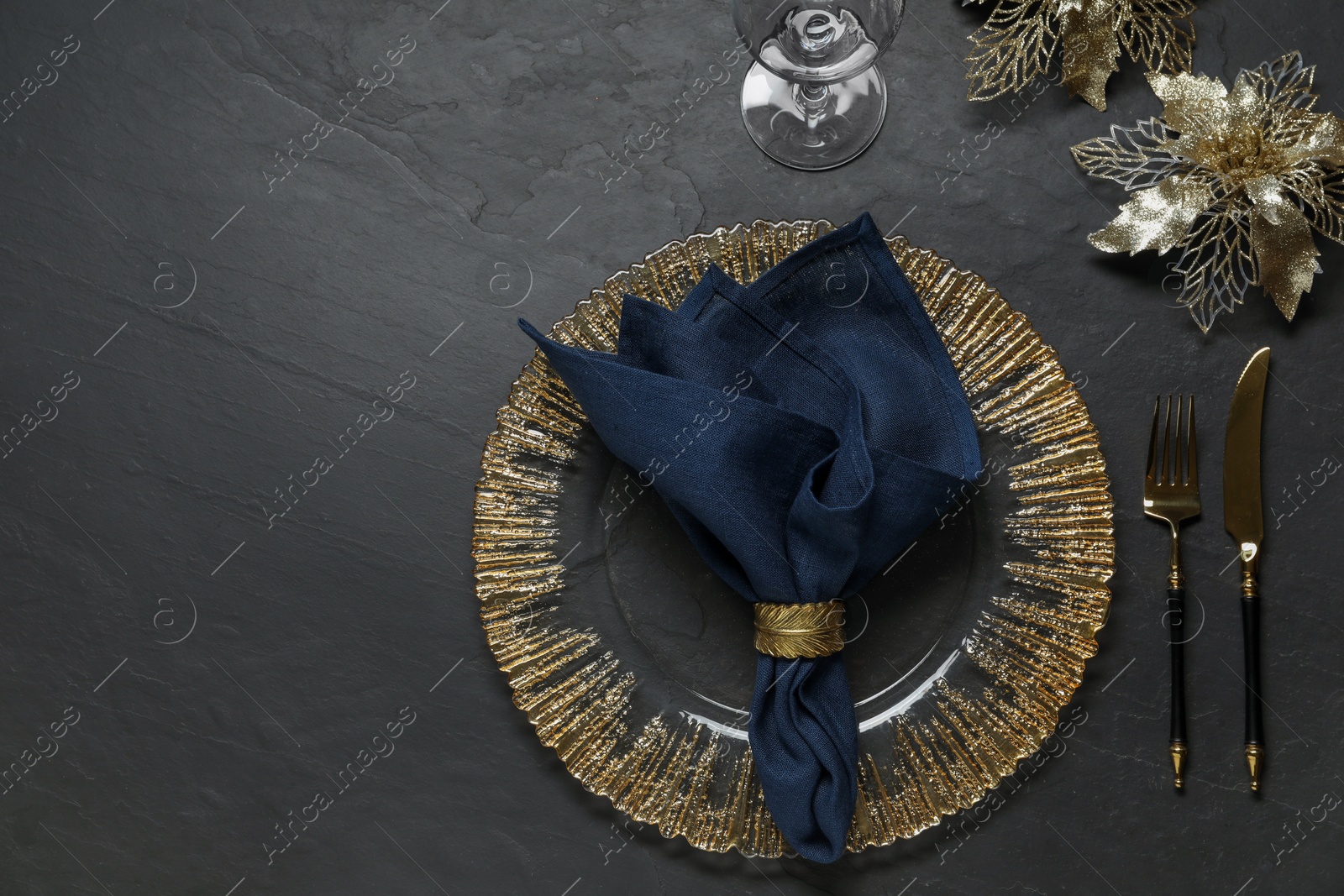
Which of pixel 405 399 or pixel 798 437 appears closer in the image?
pixel 798 437

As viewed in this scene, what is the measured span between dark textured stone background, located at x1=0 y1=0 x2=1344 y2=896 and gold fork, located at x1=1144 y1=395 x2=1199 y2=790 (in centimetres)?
1

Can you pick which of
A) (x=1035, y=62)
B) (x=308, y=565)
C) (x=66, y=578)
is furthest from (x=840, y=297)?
(x=66, y=578)

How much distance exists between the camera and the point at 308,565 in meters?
0.77

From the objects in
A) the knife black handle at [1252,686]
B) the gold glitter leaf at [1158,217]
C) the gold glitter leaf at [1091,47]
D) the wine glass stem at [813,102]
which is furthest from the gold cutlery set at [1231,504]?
the wine glass stem at [813,102]

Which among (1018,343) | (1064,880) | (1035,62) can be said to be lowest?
(1064,880)

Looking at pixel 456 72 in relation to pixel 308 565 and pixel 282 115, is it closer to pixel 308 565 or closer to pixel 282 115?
pixel 282 115

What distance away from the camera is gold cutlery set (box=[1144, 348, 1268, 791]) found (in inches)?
28.2

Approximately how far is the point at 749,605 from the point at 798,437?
152 mm

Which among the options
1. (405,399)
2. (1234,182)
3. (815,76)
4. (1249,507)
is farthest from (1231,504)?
(405,399)

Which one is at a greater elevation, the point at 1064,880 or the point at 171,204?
the point at 171,204

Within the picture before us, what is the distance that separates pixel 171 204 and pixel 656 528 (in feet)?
1.60

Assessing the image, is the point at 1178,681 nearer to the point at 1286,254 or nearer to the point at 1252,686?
the point at 1252,686

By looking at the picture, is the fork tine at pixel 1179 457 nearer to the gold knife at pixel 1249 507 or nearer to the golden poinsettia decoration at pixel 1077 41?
the gold knife at pixel 1249 507

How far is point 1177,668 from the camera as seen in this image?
0.72 metres
